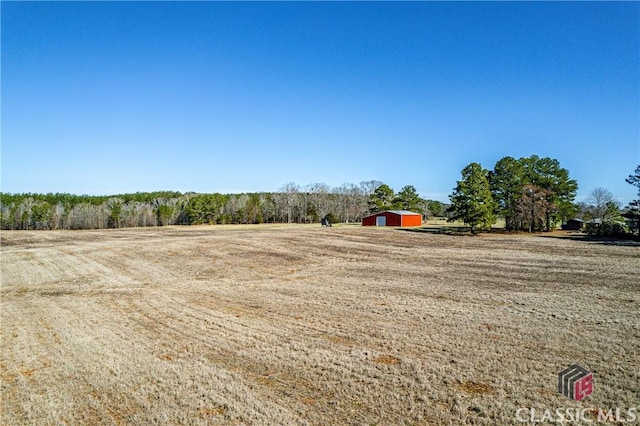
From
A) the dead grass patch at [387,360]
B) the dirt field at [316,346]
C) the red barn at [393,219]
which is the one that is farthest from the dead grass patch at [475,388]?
the red barn at [393,219]

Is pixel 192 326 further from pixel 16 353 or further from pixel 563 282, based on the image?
pixel 563 282

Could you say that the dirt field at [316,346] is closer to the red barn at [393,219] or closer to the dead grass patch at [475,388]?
the dead grass patch at [475,388]

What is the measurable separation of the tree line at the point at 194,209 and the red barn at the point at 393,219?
1062 centimetres

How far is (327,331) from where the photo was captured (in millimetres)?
9438

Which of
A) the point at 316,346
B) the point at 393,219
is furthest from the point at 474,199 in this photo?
the point at 316,346

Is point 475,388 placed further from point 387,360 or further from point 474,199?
point 474,199

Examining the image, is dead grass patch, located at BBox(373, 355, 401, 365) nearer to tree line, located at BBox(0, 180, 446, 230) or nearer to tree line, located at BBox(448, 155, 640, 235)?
tree line, located at BBox(448, 155, 640, 235)

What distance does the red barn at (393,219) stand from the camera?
65.2 m

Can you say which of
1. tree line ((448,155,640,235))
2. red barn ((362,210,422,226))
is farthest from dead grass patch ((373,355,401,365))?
red barn ((362,210,422,226))

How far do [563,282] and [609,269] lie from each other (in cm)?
539

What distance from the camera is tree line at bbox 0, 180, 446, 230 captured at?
90.7m

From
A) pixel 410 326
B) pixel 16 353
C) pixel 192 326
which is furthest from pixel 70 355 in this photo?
pixel 410 326

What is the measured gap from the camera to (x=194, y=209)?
320ft

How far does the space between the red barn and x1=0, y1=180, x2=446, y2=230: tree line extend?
10.6 m
